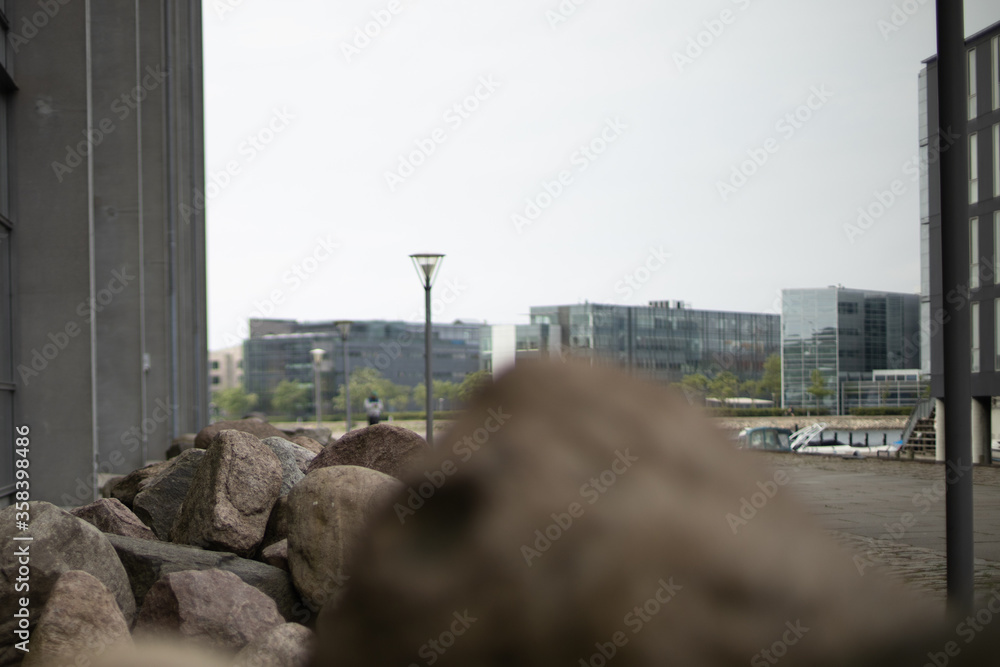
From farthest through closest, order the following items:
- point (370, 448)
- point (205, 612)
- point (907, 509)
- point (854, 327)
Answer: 1. point (854, 327)
2. point (907, 509)
3. point (370, 448)
4. point (205, 612)

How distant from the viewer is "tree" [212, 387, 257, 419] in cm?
11988

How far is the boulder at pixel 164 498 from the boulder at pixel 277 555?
1.22 metres

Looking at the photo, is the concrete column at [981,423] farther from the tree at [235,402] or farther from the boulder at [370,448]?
the tree at [235,402]

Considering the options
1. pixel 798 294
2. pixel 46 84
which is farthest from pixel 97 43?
pixel 798 294

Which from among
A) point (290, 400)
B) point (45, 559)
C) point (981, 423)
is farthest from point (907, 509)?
point (290, 400)

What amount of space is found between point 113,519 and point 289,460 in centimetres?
125

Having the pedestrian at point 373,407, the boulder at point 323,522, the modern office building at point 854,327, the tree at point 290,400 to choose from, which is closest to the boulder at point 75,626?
the boulder at point 323,522

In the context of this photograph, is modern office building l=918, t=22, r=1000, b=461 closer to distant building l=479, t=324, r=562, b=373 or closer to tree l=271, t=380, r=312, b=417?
distant building l=479, t=324, r=562, b=373

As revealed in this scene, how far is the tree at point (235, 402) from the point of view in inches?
4719

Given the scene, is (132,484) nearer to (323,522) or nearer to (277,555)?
(277,555)

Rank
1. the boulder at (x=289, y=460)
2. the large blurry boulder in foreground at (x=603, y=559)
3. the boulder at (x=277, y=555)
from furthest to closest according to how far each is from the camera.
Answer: the boulder at (x=289, y=460)
the boulder at (x=277, y=555)
the large blurry boulder in foreground at (x=603, y=559)

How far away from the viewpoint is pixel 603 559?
51cm

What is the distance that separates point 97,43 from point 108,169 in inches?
89.2

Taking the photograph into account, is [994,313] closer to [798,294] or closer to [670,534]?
[798,294]
